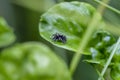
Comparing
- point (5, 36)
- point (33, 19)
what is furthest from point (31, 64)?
point (33, 19)

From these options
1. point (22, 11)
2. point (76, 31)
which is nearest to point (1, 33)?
point (76, 31)

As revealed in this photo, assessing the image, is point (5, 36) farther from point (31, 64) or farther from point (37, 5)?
point (37, 5)

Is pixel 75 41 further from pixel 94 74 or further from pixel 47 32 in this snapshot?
pixel 94 74

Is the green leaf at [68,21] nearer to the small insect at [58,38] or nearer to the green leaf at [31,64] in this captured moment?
the small insect at [58,38]

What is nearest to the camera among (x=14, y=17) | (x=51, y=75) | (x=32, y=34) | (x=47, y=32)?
(x=51, y=75)

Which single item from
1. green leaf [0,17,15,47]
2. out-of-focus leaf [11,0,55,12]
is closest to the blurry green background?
out-of-focus leaf [11,0,55,12]
